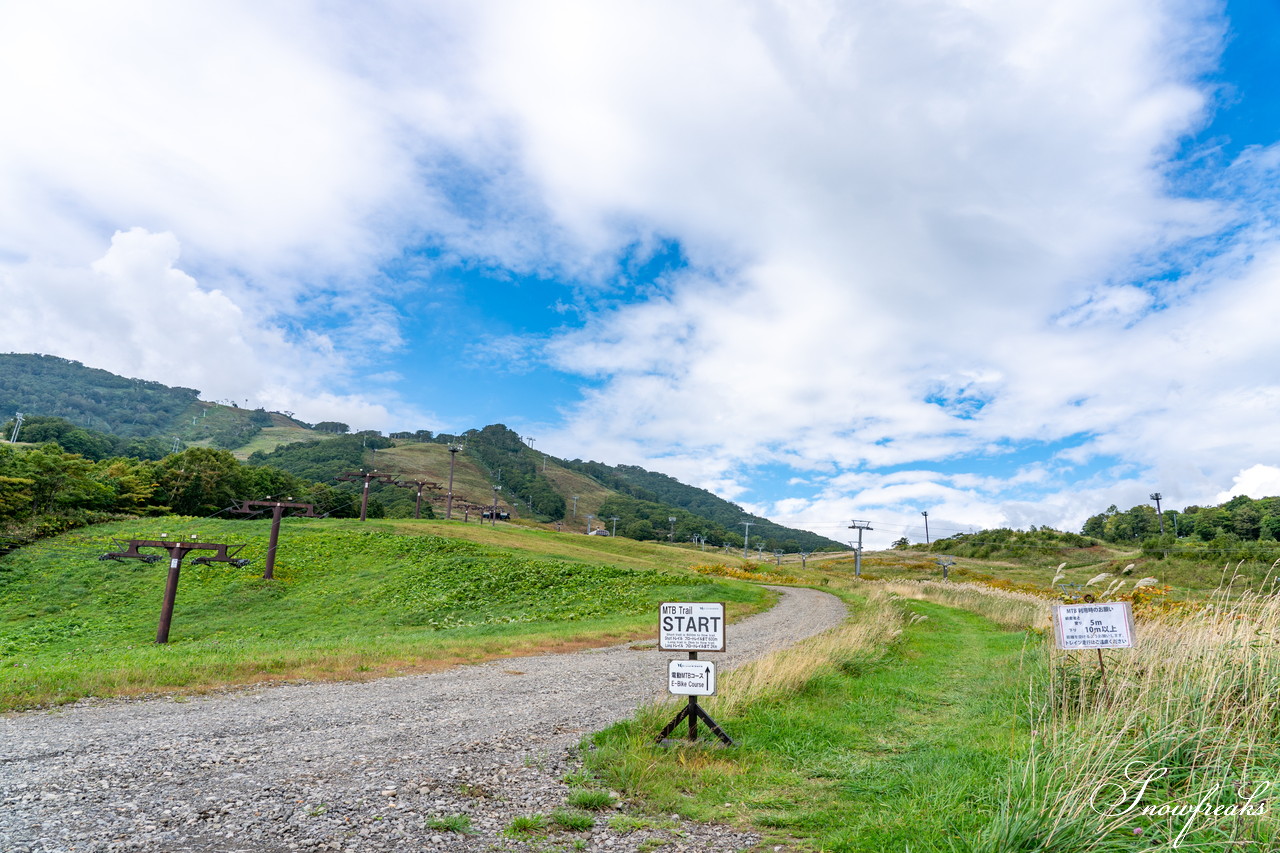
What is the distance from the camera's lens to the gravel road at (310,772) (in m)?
5.17

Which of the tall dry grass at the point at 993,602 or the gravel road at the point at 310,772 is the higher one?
the tall dry grass at the point at 993,602

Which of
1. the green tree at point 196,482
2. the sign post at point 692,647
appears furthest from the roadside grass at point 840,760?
the green tree at point 196,482

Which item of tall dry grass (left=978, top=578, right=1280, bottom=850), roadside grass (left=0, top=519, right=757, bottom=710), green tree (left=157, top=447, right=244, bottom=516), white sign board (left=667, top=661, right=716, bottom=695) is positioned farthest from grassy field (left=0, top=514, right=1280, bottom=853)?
green tree (left=157, top=447, right=244, bottom=516)

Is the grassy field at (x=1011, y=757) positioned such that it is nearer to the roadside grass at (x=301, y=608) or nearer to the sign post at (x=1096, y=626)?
the sign post at (x=1096, y=626)

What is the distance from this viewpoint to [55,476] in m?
47.9

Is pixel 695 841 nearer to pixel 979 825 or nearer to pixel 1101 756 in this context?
pixel 979 825

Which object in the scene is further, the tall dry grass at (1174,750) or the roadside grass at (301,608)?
the roadside grass at (301,608)

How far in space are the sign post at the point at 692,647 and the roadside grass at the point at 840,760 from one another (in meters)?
0.36

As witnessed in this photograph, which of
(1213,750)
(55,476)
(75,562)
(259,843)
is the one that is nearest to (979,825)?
(1213,750)

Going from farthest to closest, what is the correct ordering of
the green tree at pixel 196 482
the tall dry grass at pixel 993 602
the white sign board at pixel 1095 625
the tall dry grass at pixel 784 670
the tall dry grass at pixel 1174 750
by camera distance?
the green tree at pixel 196 482, the tall dry grass at pixel 993 602, the tall dry grass at pixel 784 670, the white sign board at pixel 1095 625, the tall dry grass at pixel 1174 750

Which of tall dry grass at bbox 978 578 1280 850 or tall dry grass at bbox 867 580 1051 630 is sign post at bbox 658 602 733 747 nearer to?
tall dry grass at bbox 978 578 1280 850

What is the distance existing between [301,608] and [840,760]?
29.7 metres

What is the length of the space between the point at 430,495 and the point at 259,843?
158m

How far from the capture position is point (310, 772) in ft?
22.2
